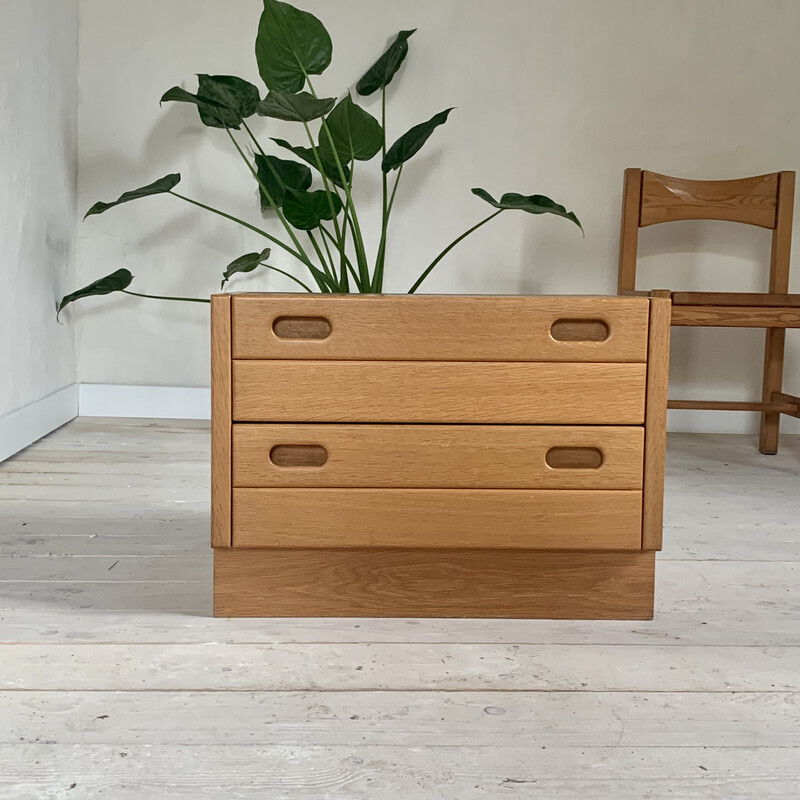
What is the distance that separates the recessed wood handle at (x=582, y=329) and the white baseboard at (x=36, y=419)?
129 cm

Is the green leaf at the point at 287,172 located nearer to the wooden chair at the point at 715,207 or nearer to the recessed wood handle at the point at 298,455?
the wooden chair at the point at 715,207

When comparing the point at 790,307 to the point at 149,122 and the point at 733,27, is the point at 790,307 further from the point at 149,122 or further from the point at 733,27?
the point at 149,122

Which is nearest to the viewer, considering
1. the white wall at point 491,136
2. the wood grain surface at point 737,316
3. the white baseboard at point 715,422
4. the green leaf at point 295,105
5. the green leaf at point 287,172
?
the green leaf at point 295,105

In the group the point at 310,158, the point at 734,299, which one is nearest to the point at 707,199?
the point at 734,299

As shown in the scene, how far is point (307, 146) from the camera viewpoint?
2.35m

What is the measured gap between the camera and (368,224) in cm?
240

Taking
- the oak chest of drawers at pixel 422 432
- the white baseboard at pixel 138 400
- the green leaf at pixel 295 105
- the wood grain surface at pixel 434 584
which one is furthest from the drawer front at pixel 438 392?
the white baseboard at pixel 138 400

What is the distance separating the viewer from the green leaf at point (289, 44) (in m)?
1.68

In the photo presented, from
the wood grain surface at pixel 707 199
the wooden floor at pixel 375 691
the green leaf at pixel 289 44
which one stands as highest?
the green leaf at pixel 289 44

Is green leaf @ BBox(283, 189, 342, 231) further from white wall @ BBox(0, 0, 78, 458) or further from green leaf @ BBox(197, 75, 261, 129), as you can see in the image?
white wall @ BBox(0, 0, 78, 458)

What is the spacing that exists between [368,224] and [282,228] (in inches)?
8.9

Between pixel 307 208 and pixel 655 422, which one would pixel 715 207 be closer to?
pixel 307 208

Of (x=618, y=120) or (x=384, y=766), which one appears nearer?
(x=384, y=766)

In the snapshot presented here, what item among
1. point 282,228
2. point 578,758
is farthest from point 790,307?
point 578,758
